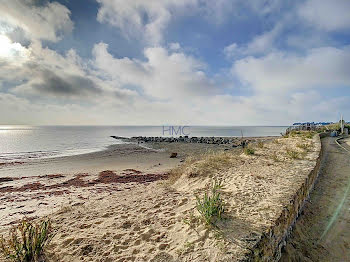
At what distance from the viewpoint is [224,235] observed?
341cm

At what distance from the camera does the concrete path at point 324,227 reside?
13.3 ft

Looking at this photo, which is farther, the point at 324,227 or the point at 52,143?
the point at 52,143

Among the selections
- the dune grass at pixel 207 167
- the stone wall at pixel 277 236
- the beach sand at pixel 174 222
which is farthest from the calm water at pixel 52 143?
the stone wall at pixel 277 236

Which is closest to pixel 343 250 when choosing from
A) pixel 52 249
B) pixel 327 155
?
pixel 52 249

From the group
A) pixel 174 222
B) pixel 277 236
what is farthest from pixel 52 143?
pixel 277 236

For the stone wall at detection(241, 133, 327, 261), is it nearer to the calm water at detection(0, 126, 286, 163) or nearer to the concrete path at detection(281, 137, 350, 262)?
the concrete path at detection(281, 137, 350, 262)

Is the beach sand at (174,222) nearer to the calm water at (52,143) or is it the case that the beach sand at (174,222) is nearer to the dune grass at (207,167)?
the dune grass at (207,167)

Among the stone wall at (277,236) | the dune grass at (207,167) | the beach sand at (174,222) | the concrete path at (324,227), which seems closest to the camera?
the stone wall at (277,236)

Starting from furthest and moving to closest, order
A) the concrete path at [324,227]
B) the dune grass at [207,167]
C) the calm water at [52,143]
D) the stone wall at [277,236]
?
the calm water at [52,143], the dune grass at [207,167], the concrete path at [324,227], the stone wall at [277,236]

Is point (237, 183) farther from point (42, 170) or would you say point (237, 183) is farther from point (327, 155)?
point (42, 170)

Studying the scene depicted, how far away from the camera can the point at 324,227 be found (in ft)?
16.3

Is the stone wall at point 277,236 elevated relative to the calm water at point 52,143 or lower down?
elevated

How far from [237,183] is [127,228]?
14.1ft

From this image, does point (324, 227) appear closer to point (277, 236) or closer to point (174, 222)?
point (277, 236)
